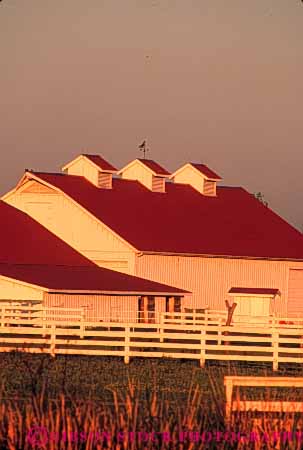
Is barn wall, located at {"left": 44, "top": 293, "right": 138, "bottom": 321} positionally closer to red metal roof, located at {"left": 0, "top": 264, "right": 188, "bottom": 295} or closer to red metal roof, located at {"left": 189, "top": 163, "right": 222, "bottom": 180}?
red metal roof, located at {"left": 0, "top": 264, "right": 188, "bottom": 295}

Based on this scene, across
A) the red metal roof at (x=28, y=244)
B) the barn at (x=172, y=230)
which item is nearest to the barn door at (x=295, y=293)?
the barn at (x=172, y=230)

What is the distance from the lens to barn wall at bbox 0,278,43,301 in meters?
53.2

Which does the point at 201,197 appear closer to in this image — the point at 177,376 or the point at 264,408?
the point at 177,376

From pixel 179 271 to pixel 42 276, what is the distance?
8.72 m

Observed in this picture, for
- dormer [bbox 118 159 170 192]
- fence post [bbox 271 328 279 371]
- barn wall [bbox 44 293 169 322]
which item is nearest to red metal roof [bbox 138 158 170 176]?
dormer [bbox 118 159 170 192]

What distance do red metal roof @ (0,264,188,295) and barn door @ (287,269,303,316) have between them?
934 cm

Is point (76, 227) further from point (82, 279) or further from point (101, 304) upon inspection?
point (101, 304)

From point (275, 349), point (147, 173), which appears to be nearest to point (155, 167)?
point (147, 173)

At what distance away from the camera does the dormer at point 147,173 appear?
7038 cm

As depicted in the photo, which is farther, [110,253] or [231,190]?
[231,190]

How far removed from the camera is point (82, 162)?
6944 centimetres

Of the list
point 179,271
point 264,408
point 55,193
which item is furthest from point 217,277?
point 264,408

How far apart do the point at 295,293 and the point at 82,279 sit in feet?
45.8

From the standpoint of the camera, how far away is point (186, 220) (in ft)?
221
